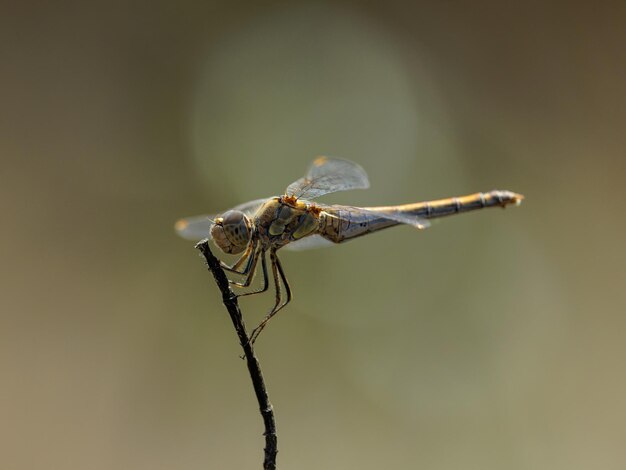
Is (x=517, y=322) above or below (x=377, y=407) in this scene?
above

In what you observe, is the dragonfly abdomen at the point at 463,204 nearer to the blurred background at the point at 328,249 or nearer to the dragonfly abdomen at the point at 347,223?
the dragonfly abdomen at the point at 347,223

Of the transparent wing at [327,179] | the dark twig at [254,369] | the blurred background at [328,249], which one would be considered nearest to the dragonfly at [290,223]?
the transparent wing at [327,179]

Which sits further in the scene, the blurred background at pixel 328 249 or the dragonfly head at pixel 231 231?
the blurred background at pixel 328 249

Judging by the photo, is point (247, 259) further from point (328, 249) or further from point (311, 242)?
point (328, 249)

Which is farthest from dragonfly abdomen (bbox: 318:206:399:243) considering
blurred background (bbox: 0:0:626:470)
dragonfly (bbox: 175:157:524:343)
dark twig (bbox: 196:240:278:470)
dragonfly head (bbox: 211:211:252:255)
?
blurred background (bbox: 0:0:626:470)

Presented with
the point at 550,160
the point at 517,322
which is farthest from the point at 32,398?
the point at 550,160

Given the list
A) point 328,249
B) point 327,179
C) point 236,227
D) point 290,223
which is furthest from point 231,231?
point 328,249

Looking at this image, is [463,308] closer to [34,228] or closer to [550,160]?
[550,160]
